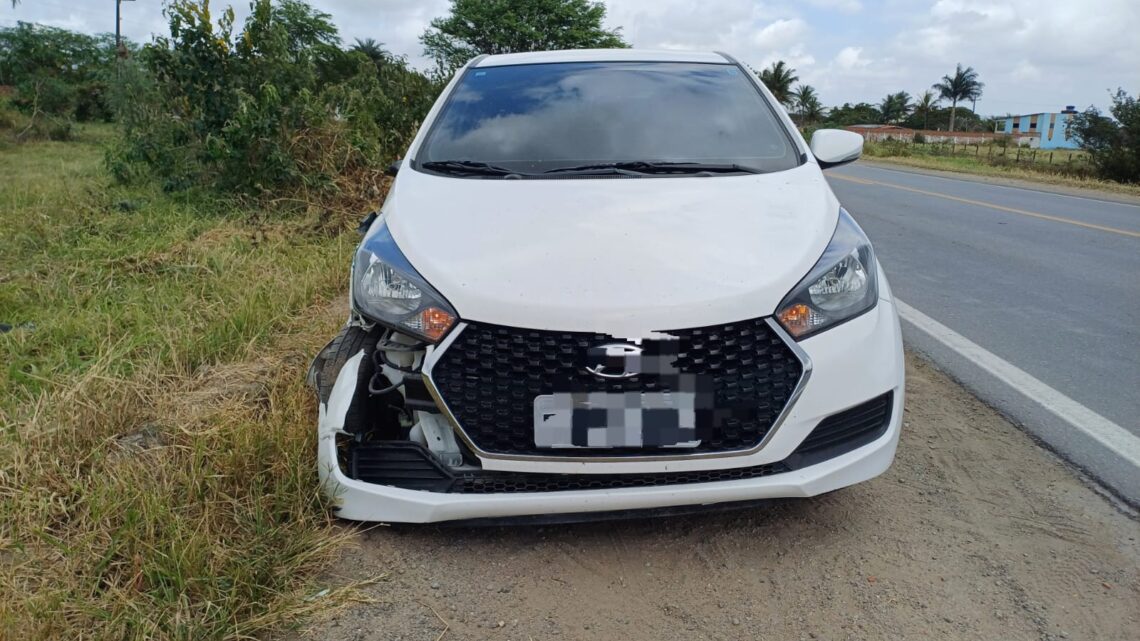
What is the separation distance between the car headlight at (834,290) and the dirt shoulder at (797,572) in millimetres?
675

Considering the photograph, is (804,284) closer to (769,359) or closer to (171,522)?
(769,359)

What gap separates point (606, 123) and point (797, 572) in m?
1.89

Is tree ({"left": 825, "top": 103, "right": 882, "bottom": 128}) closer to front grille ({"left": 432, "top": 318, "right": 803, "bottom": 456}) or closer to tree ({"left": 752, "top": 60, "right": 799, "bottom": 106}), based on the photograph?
tree ({"left": 752, "top": 60, "right": 799, "bottom": 106})

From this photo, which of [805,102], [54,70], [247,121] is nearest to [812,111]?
[805,102]

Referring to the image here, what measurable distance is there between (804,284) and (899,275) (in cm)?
436

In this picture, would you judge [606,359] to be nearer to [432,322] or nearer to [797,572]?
[432,322]

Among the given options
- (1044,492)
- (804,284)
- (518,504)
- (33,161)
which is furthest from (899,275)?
(33,161)

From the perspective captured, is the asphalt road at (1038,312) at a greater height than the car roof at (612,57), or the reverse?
the car roof at (612,57)

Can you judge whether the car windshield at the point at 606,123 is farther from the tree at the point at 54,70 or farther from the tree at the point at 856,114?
the tree at the point at 856,114

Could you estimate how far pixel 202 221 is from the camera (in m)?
6.67

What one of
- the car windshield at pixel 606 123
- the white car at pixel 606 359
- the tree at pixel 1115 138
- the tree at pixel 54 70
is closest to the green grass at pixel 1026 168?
the tree at pixel 1115 138

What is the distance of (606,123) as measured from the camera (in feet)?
10.7

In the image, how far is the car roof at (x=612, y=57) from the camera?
149 inches

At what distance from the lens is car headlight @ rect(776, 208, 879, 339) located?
2.20 metres
